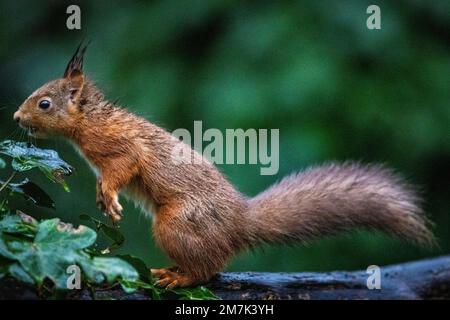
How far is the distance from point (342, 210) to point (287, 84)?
5.48 feet

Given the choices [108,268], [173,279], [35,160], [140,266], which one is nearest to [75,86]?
[35,160]

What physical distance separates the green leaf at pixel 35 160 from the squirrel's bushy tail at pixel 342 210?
0.94m

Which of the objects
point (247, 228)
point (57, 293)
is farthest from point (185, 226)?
point (57, 293)

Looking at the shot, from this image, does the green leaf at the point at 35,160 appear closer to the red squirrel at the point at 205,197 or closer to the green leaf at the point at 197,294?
the red squirrel at the point at 205,197

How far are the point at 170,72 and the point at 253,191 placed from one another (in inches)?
42.3

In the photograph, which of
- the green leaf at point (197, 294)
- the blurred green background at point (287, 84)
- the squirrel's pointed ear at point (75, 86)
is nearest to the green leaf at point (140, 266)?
the green leaf at point (197, 294)

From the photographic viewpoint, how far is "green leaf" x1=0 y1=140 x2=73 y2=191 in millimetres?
3477

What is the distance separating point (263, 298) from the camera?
12.0ft

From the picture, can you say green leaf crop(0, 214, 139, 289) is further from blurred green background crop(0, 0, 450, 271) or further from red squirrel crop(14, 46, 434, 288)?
blurred green background crop(0, 0, 450, 271)

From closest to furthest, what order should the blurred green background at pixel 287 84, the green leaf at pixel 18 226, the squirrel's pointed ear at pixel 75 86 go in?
the green leaf at pixel 18 226 → the squirrel's pointed ear at pixel 75 86 → the blurred green background at pixel 287 84

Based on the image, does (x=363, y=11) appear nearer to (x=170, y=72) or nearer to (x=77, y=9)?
(x=170, y=72)

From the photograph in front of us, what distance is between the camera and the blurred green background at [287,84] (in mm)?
5422

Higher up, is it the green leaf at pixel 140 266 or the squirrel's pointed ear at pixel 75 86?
the squirrel's pointed ear at pixel 75 86

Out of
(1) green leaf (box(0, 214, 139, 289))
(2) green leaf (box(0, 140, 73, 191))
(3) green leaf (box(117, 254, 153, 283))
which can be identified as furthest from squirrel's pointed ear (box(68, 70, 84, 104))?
(1) green leaf (box(0, 214, 139, 289))
